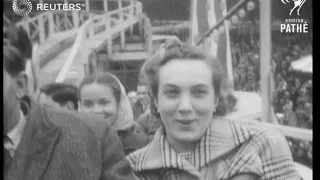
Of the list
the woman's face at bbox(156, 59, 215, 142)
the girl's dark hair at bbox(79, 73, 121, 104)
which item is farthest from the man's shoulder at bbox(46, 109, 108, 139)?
the woman's face at bbox(156, 59, 215, 142)

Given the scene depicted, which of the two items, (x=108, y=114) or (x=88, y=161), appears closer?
(x=88, y=161)

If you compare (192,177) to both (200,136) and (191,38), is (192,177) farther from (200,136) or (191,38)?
(191,38)

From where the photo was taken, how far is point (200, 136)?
2516mm

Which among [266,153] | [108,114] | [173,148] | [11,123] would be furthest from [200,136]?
[11,123]

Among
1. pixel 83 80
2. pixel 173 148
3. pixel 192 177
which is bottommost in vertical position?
pixel 192 177

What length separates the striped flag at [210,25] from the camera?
8.35 feet

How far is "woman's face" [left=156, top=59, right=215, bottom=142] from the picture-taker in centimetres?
244

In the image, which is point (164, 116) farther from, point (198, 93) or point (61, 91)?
point (61, 91)

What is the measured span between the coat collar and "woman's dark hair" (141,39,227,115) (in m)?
0.13

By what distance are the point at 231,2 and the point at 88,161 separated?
1410 mm

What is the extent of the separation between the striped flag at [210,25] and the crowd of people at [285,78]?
51 mm

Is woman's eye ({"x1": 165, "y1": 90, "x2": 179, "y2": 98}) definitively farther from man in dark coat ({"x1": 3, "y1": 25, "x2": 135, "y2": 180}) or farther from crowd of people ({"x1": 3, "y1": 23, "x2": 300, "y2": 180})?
man in dark coat ({"x1": 3, "y1": 25, "x2": 135, "y2": 180})

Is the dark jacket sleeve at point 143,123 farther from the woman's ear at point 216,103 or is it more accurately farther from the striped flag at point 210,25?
the striped flag at point 210,25

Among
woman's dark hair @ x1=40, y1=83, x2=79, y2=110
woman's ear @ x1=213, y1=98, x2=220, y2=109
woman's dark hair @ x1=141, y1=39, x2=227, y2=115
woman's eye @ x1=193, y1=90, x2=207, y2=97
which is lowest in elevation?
woman's ear @ x1=213, y1=98, x2=220, y2=109
